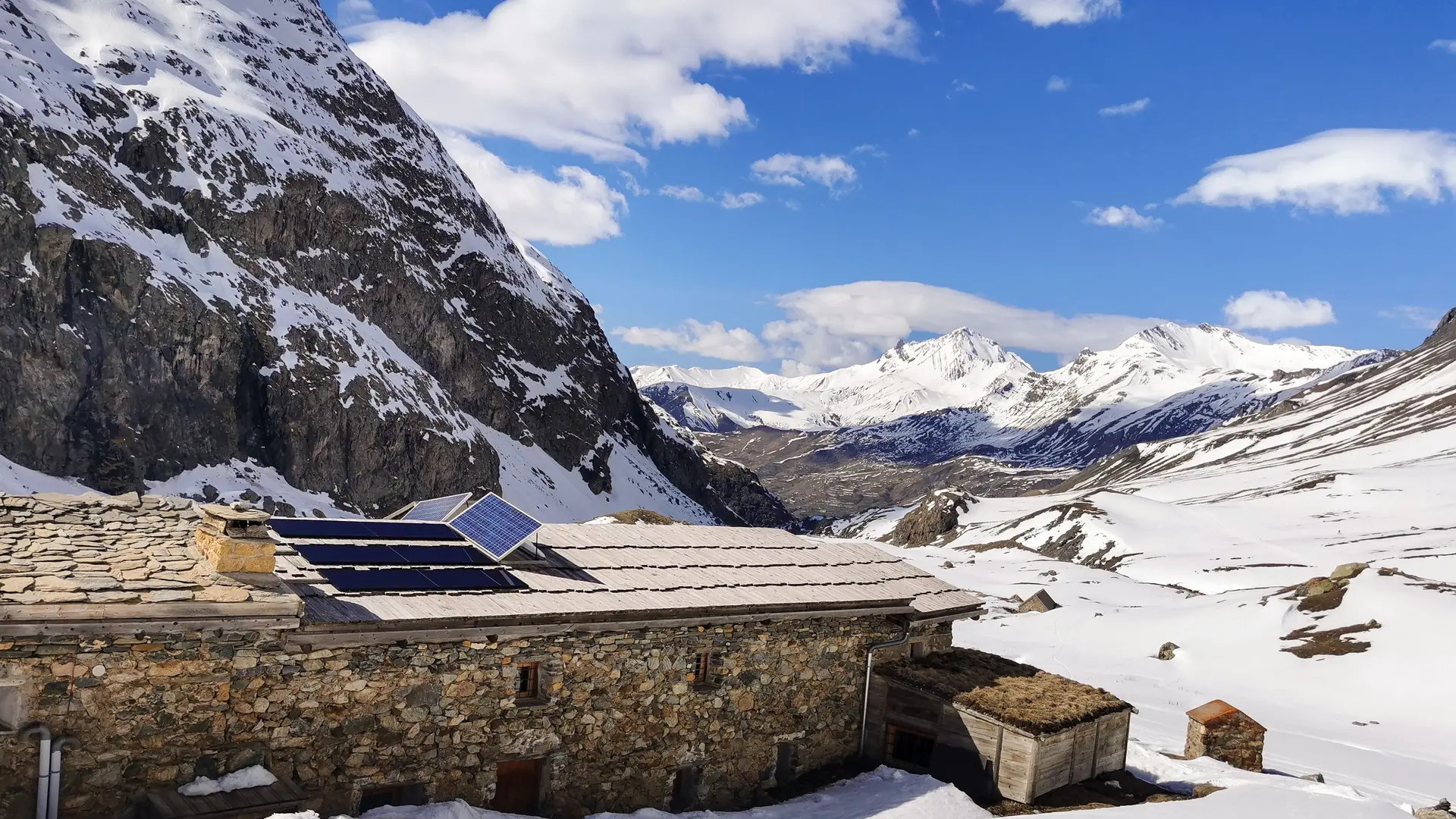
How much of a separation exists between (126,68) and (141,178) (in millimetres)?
Result: 17347

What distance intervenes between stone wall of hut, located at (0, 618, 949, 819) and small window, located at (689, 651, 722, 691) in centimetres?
9

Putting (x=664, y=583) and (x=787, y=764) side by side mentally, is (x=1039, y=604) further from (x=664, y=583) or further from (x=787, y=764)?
(x=664, y=583)

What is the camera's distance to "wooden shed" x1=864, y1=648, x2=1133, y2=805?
1839 cm

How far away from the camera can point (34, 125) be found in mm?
92688

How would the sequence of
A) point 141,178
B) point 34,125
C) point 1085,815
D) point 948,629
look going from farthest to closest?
point 141,178, point 34,125, point 948,629, point 1085,815

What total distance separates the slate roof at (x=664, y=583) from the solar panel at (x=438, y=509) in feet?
5.80

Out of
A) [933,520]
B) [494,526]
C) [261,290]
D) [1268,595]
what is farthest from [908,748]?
[933,520]

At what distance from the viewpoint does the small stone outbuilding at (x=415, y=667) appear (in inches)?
476

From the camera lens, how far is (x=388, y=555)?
633 inches

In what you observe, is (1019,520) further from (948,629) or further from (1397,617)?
(948,629)

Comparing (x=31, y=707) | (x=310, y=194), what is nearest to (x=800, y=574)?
(x=31, y=707)

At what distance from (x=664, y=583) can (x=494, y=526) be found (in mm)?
3240

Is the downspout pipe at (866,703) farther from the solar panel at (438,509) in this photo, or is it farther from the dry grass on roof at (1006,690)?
the solar panel at (438,509)

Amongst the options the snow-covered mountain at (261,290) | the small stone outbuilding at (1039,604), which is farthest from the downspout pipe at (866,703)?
the snow-covered mountain at (261,290)
